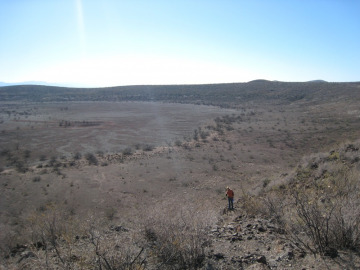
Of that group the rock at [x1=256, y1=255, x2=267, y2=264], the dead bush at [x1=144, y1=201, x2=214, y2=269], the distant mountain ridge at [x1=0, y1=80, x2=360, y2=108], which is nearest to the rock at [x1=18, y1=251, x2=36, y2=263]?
the dead bush at [x1=144, y1=201, x2=214, y2=269]

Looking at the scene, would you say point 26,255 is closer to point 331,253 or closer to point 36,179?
point 331,253

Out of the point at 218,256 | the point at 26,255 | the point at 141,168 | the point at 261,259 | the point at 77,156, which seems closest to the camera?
the point at 261,259

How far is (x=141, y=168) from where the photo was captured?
61.9 feet

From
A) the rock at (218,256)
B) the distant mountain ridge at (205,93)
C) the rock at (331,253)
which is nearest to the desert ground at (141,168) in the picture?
the rock at (218,256)

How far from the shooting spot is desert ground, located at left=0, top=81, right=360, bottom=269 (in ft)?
36.2

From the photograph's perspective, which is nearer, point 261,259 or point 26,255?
point 261,259

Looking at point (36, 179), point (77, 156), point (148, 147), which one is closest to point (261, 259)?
point (36, 179)

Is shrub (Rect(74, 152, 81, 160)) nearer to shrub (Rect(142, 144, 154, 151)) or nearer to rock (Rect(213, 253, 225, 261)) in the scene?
shrub (Rect(142, 144, 154, 151))

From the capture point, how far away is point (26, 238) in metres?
7.65

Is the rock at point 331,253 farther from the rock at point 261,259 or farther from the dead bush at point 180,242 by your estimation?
the dead bush at point 180,242

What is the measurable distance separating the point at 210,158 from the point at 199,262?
54.4ft

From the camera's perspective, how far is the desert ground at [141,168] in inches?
435

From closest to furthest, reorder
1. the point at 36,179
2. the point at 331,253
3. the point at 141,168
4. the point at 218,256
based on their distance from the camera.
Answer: the point at 331,253
the point at 218,256
the point at 36,179
the point at 141,168

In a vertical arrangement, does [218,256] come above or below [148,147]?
above
